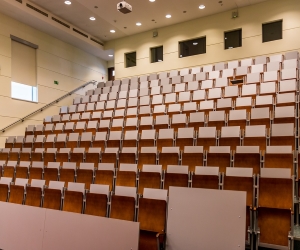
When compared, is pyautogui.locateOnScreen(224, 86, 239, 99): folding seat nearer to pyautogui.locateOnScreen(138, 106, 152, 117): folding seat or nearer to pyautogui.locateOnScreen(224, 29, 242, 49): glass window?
pyautogui.locateOnScreen(138, 106, 152, 117): folding seat

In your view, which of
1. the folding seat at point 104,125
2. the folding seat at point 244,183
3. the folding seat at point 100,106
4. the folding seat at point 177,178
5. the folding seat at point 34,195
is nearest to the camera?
the folding seat at point 244,183

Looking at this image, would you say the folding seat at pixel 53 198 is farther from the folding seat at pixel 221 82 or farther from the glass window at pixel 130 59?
the glass window at pixel 130 59

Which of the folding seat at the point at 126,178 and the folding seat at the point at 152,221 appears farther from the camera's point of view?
the folding seat at the point at 126,178

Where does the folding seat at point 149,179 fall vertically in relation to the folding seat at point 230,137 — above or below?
below

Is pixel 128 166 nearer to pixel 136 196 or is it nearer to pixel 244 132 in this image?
pixel 136 196

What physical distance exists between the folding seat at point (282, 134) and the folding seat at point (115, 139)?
31.5 inches

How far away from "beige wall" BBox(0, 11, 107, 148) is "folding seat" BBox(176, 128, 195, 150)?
148cm

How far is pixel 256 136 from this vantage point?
1.29 m

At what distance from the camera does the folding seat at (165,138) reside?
147cm

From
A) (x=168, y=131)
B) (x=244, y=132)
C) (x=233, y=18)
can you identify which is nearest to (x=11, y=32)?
(x=168, y=131)

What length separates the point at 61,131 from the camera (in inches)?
79.7

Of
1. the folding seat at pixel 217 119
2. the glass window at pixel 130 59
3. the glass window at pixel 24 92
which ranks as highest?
the glass window at pixel 130 59

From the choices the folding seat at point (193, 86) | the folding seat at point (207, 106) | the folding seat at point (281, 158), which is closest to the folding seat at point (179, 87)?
the folding seat at point (193, 86)

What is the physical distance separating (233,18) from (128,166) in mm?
1791
